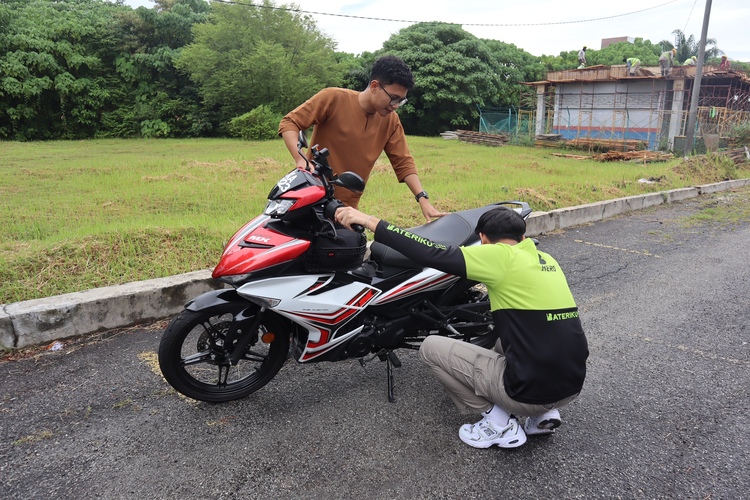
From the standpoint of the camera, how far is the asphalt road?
225 cm

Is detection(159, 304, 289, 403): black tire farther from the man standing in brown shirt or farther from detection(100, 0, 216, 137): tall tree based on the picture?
detection(100, 0, 216, 137): tall tree

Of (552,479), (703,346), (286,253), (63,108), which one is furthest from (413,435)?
(63,108)

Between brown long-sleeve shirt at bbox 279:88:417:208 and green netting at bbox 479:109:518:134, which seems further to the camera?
green netting at bbox 479:109:518:134

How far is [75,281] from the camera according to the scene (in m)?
3.96

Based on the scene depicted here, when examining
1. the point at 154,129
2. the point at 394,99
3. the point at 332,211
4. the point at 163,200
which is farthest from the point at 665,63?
the point at 332,211

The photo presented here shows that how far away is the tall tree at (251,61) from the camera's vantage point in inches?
969

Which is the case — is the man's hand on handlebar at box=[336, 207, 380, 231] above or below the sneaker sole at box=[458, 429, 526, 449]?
above

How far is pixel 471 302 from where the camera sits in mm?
3404

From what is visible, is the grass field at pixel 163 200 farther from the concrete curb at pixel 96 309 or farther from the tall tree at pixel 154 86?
the tall tree at pixel 154 86

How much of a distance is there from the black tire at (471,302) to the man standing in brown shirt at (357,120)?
0.65 meters

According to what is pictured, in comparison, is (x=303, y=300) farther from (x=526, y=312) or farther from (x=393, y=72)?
(x=393, y=72)

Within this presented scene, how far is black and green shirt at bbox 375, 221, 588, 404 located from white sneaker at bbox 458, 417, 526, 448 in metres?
0.22

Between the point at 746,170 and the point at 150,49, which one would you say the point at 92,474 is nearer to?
the point at 746,170

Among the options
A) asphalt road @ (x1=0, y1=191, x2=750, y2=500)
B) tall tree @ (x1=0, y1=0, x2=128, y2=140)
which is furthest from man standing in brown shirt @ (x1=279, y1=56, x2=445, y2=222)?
tall tree @ (x1=0, y1=0, x2=128, y2=140)
